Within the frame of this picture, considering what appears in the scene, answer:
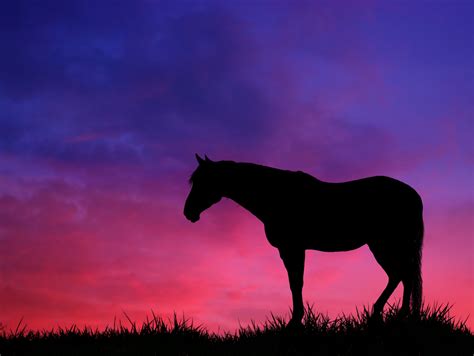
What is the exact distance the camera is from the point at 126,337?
953 centimetres

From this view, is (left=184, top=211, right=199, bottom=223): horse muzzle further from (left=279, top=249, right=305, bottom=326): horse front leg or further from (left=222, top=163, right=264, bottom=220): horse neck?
(left=279, top=249, right=305, bottom=326): horse front leg

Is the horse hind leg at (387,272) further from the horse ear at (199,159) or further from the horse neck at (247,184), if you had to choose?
the horse ear at (199,159)

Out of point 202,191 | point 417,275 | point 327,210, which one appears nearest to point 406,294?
point 417,275

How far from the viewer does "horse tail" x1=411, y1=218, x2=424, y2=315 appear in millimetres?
9656

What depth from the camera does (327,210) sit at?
9719mm

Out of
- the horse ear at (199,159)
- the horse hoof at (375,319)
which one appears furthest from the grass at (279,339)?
the horse ear at (199,159)

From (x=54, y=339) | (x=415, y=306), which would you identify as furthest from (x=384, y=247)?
(x=54, y=339)

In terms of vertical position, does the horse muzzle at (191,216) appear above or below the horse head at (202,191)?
below

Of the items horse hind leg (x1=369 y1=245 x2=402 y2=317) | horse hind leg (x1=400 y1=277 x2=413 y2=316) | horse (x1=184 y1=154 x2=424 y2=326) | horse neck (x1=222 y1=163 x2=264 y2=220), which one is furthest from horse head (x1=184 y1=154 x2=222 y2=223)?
horse hind leg (x1=400 y1=277 x2=413 y2=316)

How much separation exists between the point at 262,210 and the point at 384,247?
2.31 meters

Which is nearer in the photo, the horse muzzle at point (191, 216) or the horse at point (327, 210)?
the horse at point (327, 210)

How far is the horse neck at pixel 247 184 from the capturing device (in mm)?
9703

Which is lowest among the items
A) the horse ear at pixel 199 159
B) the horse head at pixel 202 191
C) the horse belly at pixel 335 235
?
the horse belly at pixel 335 235

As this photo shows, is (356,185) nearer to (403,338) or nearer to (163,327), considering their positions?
(403,338)
